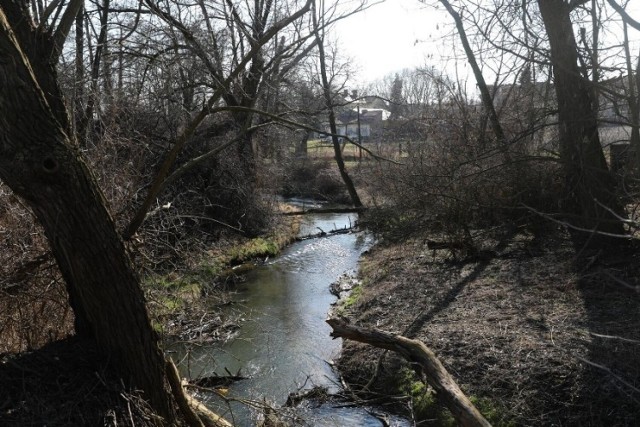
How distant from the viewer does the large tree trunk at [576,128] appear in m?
9.15

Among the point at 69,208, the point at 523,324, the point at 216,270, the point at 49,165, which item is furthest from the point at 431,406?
the point at 216,270

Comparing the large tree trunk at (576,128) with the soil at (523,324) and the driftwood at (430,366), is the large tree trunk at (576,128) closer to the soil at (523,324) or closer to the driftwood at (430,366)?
the soil at (523,324)

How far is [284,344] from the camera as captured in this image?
10227 millimetres

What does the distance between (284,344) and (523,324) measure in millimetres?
4140

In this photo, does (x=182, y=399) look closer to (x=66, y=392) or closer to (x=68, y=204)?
(x=66, y=392)

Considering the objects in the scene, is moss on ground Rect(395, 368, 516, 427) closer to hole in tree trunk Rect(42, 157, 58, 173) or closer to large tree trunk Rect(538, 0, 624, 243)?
large tree trunk Rect(538, 0, 624, 243)

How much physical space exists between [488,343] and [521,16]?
583 centimetres

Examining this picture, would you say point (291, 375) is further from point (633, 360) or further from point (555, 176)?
point (555, 176)

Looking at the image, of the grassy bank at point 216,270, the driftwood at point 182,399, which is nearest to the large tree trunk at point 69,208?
the driftwood at point 182,399

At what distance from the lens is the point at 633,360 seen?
6270mm

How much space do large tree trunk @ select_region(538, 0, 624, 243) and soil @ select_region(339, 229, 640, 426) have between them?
0.96 metres

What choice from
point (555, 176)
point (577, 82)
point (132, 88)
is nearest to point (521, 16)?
point (577, 82)

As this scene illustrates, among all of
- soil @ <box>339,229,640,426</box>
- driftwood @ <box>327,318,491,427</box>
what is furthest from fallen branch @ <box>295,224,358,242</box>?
driftwood @ <box>327,318,491,427</box>

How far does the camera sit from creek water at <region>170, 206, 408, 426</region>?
7684 mm
